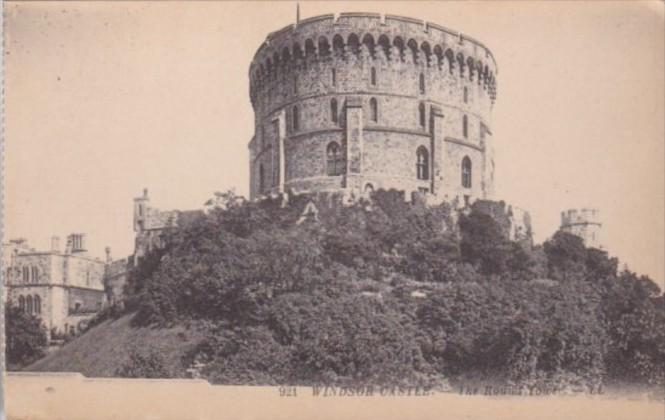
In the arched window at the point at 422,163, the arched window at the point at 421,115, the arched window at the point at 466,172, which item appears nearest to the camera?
the arched window at the point at 421,115

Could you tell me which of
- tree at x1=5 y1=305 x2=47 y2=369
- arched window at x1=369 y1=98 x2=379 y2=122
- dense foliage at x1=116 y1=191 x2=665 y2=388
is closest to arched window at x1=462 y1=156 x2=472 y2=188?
arched window at x1=369 y1=98 x2=379 y2=122

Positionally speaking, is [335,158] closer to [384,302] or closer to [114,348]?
[384,302]

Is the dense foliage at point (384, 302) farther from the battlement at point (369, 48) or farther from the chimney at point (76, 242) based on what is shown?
the battlement at point (369, 48)

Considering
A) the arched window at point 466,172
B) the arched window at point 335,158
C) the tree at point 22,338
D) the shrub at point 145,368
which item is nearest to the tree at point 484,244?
the arched window at point 466,172

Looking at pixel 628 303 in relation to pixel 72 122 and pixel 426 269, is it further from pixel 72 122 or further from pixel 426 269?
pixel 72 122

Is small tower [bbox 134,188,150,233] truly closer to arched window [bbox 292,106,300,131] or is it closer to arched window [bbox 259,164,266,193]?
arched window [bbox 259,164,266,193]

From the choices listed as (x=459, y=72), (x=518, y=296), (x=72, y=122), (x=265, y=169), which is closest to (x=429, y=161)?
(x=459, y=72)
